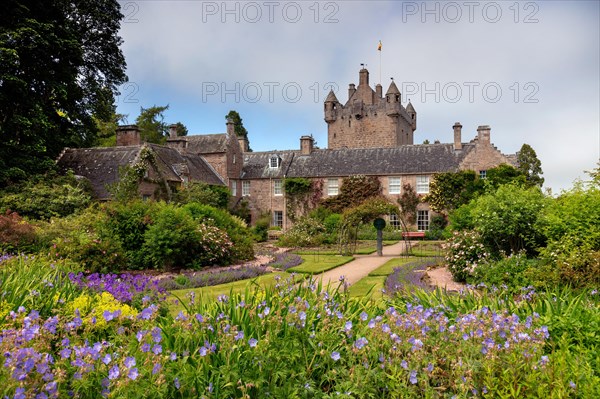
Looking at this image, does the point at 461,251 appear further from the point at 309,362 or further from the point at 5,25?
the point at 5,25

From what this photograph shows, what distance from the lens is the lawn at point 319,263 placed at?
48.5 feet

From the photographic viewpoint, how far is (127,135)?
1220 inches

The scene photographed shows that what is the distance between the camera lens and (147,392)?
9.55 feet

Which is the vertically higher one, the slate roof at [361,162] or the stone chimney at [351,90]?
the stone chimney at [351,90]

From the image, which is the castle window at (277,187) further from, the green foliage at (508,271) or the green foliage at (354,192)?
the green foliage at (508,271)

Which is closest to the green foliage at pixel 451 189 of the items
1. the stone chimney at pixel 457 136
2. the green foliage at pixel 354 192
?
the stone chimney at pixel 457 136

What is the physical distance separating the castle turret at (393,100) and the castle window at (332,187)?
1442cm

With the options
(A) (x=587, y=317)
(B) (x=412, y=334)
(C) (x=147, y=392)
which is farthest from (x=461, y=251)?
Result: (C) (x=147, y=392)

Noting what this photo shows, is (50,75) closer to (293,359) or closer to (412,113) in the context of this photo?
(293,359)

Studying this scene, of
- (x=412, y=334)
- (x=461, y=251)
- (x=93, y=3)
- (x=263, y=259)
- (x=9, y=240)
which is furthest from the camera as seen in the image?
(x=93, y=3)

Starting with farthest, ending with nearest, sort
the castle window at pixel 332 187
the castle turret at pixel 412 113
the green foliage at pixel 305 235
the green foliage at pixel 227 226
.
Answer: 1. the castle turret at pixel 412 113
2. the castle window at pixel 332 187
3. the green foliage at pixel 305 235
4. the green foliage at pixel 227 226

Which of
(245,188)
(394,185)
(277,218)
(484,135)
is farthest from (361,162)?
(245,188)

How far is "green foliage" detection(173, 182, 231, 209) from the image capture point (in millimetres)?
A: 28375

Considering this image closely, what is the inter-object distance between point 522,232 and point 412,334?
8.95m
